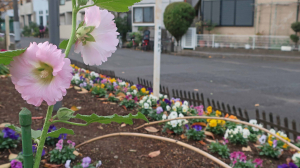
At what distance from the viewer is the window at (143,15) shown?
26.8 m

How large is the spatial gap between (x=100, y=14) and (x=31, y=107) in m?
3.62

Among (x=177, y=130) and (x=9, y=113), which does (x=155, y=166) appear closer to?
(x=177, y=130)

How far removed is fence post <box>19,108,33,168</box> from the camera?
95 cm

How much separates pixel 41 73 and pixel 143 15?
27056 millimetres

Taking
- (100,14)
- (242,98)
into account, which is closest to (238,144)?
(100,14)

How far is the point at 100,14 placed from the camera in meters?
0.86

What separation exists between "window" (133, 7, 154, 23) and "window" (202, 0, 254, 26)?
19.2 feet

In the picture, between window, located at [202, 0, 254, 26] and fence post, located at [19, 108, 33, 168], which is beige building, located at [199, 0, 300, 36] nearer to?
window, located at [202, 0, 254, 26]

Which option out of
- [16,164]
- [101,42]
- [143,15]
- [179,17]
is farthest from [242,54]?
[101,42]

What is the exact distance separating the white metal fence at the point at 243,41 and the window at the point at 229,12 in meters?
1.60

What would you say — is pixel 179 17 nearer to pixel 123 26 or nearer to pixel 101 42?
pixel 123 26

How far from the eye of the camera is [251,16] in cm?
2044

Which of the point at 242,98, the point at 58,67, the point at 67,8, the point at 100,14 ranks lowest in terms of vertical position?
the point at 242,98

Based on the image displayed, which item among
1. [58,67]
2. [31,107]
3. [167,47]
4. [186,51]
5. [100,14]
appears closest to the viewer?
[58,67]
